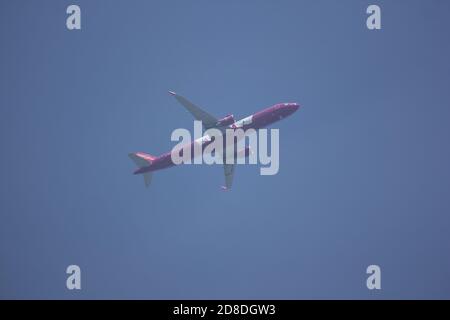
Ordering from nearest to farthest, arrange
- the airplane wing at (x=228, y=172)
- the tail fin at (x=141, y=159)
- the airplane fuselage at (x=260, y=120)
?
1. the airplane fuselage at (x=260, y=120)
2. the tail fin at (x=141, y=159)
3. the airplane wing at (x=228, y=172)

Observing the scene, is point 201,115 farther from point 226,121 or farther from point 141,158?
point 141,158

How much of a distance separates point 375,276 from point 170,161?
30.0 metres

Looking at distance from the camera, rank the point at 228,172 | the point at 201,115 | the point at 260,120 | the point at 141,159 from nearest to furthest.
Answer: the point at 260,120 → the point at 201,115 → the point at 141,159 → the point at 228,172

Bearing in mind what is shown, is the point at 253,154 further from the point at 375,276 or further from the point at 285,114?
the point at 375,276

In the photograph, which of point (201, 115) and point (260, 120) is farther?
point (201, 115)

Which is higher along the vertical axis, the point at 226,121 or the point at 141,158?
the point at 226,121

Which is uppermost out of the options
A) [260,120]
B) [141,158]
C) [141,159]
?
[260,120]

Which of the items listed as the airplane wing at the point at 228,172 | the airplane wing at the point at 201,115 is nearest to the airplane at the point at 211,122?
the airplane wing at the point at 201,115

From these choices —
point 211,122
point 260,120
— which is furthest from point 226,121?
point 260,120

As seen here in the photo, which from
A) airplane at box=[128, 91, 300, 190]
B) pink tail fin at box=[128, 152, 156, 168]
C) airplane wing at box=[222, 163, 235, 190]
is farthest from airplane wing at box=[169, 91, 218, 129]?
airplane wing at box=[222, 163, 235, 190]

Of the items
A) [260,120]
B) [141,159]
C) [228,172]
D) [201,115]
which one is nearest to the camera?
[260,120]

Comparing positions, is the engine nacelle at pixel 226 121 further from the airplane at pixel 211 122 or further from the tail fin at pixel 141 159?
the tail fin at pixel 141 159

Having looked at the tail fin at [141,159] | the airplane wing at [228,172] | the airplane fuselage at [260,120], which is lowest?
the airplane wing at [228,172]
